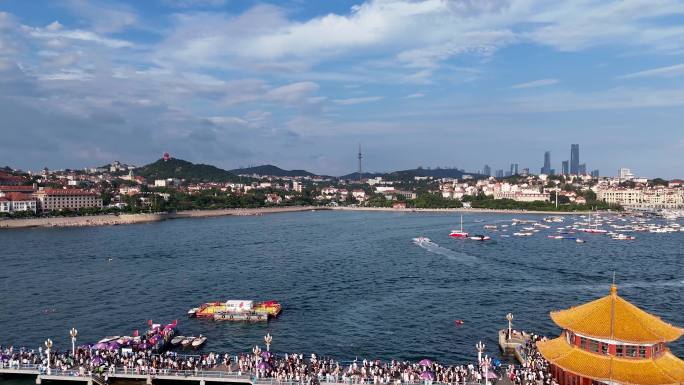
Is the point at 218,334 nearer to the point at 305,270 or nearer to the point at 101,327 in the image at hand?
the point at 101,327

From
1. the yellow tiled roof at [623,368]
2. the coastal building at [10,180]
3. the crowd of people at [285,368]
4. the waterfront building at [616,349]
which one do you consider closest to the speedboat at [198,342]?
the crowd of people at [285,368]

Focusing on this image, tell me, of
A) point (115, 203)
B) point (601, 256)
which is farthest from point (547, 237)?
point (115, 203)

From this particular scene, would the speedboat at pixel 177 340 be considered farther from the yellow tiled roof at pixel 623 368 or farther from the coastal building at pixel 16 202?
the coastal building at pixel 16 202

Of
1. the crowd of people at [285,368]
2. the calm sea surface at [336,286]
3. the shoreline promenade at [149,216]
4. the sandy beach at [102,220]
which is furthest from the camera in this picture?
the shoreline promenade at [149,216]

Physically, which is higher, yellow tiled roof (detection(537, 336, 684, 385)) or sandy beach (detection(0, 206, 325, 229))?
yellow tiled roof (detection(537, 336, 684, 385))

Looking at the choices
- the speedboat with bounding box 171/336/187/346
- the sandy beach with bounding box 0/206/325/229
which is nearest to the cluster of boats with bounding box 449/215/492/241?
the speedboat with bounding box 171/336/187/346

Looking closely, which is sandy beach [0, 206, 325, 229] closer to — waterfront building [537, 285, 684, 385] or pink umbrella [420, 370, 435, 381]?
pink umbrella [420, 370, 435, 381]

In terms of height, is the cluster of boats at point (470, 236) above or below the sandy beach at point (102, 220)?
below
